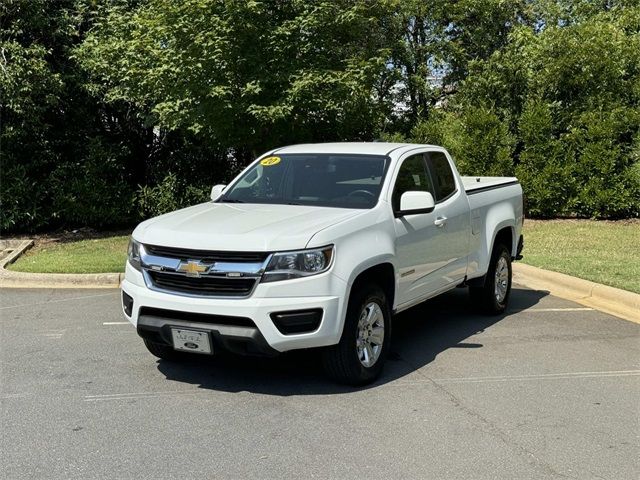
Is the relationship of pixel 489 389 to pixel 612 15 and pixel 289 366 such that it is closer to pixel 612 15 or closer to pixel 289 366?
pixel 289 366

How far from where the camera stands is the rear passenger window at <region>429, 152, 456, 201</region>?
6770 mm

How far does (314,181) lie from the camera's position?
20.3 feet

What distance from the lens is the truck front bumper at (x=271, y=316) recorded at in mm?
4820

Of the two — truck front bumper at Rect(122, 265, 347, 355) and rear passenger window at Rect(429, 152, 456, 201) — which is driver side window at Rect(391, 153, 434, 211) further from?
truck front bumper at Rect(122, 265, 347, 355)

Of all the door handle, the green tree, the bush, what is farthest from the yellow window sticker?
the bush

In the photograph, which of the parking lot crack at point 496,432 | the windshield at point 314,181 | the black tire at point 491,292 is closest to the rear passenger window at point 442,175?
the windshield at point 314,181

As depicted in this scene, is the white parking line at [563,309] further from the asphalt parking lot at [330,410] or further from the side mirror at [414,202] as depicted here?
the side mirror at [414,202]

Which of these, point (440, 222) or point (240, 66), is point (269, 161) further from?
point (240, 66)

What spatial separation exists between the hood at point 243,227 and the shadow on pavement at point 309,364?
1141 millimetres

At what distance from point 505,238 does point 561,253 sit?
3465 mm

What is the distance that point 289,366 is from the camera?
19.2ft

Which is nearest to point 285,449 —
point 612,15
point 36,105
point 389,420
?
point 389,420

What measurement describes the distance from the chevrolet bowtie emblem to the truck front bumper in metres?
0.17

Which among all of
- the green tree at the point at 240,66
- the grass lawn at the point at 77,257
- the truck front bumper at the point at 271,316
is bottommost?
the grass lawn at the point at 77,257
